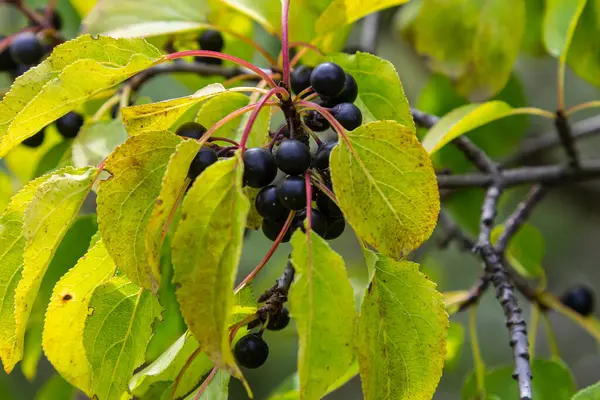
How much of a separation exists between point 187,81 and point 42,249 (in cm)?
119

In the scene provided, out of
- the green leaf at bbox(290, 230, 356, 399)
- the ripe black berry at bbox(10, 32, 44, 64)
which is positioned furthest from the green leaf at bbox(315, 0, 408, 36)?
the ripe black berry at bbox(10, 32, 44, 64)

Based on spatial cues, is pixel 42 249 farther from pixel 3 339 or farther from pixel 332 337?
pixel 332 337

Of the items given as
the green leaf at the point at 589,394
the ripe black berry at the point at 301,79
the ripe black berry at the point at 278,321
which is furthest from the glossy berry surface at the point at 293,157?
the green leaf at the point at 589,394

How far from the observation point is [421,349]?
988mm

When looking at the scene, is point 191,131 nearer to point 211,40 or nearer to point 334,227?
point 334,227

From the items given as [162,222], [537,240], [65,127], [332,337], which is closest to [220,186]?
[162,222]

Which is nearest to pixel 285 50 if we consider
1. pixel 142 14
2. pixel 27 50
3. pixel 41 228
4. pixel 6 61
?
pixel 41 228

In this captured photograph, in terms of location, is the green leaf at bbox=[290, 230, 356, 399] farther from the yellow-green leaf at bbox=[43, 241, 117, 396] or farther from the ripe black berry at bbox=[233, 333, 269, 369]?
the yellow-green leaf at bbox=[43, 241, 117, 396]

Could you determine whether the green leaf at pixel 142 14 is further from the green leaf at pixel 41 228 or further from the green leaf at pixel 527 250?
the green leaf at pixel 527 250

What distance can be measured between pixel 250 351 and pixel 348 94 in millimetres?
429

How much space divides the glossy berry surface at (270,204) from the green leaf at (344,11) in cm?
44

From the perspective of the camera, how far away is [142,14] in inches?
65.8

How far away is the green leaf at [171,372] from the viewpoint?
3.36 ft

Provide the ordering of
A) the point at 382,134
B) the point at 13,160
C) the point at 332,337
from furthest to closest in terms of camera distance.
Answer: the point at 13,160 < the point at 382,134 < the point at 332,337
